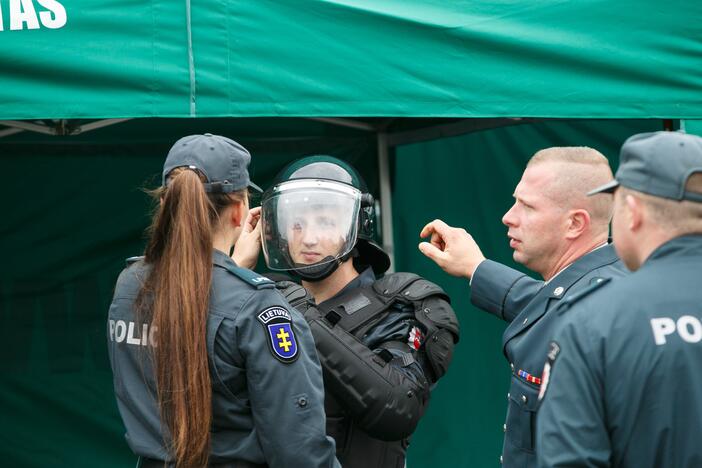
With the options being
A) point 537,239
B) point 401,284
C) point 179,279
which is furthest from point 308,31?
point 179,279

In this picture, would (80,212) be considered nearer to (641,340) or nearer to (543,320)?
(543,320)

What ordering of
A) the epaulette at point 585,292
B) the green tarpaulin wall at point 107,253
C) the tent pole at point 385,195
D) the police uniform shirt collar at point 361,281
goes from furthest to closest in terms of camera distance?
the tent pole at point 385,195
the green tarpaulin wall at point 107,253
the police uniform shirt collar at point 361,281
the epaulette at point 585,292

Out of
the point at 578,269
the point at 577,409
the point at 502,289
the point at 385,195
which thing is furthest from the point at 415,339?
the point at 385,195

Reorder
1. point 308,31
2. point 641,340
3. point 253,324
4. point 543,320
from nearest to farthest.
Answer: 1. point 641,340
2. point 253,324
3. point 543,320
4. point 308,31

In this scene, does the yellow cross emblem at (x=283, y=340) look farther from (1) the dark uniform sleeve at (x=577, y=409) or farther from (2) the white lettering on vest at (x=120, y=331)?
(1) the dark uniform sleeve at (x=577, y=409)

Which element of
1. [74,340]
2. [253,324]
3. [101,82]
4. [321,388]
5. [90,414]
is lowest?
[90,414]

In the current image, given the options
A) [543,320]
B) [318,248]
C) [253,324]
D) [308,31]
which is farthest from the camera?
[308,31]

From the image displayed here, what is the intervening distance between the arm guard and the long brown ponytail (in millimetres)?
505

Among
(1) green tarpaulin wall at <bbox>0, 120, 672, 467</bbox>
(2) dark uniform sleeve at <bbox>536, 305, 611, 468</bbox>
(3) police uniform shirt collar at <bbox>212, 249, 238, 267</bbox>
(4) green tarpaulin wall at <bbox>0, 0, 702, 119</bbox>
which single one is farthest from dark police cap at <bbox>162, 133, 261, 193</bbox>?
(1) green tarpaulin wall at <bbox>0, 120, 672, 467</bbox>

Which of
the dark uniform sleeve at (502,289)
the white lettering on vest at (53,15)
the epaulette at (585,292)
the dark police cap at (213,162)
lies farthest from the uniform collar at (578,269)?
the white lettering on vest at (53,15)

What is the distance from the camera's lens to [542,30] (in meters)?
2.77

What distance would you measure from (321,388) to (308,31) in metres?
1.24

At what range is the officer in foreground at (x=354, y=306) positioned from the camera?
7.10 ft

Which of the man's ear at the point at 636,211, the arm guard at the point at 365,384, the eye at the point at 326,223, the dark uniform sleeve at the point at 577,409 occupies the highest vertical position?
the man's ear at the point at 636,211
